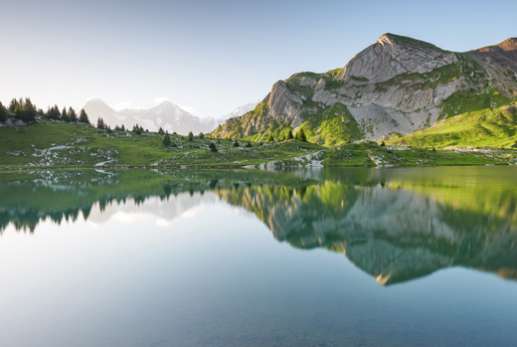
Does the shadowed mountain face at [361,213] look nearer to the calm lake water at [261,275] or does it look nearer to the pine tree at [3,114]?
the calm lake water at [261,275]

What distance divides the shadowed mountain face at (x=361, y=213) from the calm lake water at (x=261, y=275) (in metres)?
0.37

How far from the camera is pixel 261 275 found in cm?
3033

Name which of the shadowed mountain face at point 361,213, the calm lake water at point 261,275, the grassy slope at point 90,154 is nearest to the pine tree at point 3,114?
the grassy slope at point 90,154

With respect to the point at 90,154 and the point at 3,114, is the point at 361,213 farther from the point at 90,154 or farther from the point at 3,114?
the point at 3,114

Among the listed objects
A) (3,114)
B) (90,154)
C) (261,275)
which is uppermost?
(3,114)

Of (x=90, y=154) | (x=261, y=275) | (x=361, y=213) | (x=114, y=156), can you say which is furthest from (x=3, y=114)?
(x=261, y=275)

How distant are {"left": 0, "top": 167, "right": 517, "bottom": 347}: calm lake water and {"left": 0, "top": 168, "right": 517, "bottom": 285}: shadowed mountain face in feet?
1.21

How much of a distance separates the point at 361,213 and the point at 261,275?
3538 cm

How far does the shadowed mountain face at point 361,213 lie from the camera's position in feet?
120

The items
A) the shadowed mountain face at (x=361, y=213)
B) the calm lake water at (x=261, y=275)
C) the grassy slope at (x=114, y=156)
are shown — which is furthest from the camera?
the grassy slope at (x=114, y=156)

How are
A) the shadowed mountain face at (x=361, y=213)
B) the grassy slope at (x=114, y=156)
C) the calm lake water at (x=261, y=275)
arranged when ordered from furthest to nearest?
1. the grassy slope at (x=114, y=156)
2. the shadowed mountain face at (x=361, y=213)
3. the calm lake water at (x=261, y=275)

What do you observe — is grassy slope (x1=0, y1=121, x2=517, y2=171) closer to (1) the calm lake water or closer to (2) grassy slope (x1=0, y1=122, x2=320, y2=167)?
(2) grassy slope (x1=0, y1=122, x2=320, y2=167)

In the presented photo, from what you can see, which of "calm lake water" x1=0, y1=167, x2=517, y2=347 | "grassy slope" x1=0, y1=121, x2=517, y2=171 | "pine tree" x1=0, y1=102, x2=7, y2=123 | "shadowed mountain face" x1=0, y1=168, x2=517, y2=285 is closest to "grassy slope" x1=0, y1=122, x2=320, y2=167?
"grassy slope" x1=0, y1=121, x2=517, y2=171

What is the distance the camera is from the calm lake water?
20.0m
